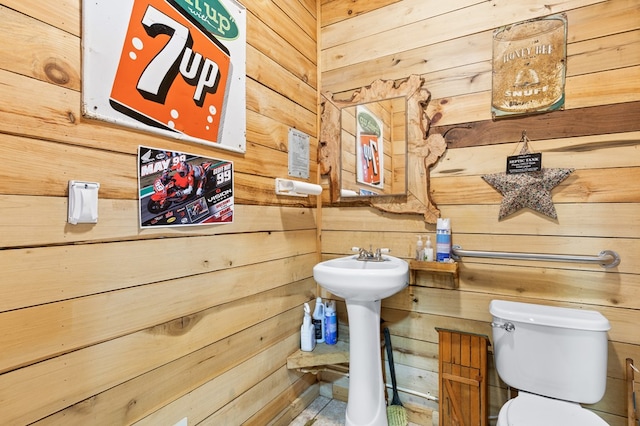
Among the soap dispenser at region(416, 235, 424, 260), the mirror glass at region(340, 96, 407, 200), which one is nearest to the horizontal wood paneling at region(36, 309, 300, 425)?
the soap dispenser at region(416, 235, 424, 260)

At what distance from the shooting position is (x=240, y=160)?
1510 mm

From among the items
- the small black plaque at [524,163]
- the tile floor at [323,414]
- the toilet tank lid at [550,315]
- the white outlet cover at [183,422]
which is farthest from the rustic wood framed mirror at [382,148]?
the white outlet cover at [183,422]

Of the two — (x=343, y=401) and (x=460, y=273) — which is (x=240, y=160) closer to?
(x=460, y=273)

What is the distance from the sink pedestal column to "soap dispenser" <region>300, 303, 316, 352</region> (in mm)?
355

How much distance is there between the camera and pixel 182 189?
4.02 ft

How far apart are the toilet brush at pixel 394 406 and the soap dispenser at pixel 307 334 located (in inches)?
17.1

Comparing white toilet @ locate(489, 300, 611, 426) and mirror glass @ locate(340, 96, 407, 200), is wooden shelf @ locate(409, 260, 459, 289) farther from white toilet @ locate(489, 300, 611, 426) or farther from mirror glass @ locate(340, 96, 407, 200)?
mirror glass @ locate(340, 96, 407, 200)

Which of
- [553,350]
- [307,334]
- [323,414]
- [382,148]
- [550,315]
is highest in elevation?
[382,148]

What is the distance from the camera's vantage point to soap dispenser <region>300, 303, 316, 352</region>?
1.92 metres

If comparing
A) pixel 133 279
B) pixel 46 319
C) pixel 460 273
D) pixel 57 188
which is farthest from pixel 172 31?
pixel 460 273

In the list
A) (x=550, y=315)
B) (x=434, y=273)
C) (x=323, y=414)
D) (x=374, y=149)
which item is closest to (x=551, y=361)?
(x=550, y=315)

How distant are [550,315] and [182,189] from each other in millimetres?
1588

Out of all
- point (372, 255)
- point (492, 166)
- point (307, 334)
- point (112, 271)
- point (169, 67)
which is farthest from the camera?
point (307, 334)

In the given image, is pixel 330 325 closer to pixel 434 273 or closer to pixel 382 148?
pixel 434 273
